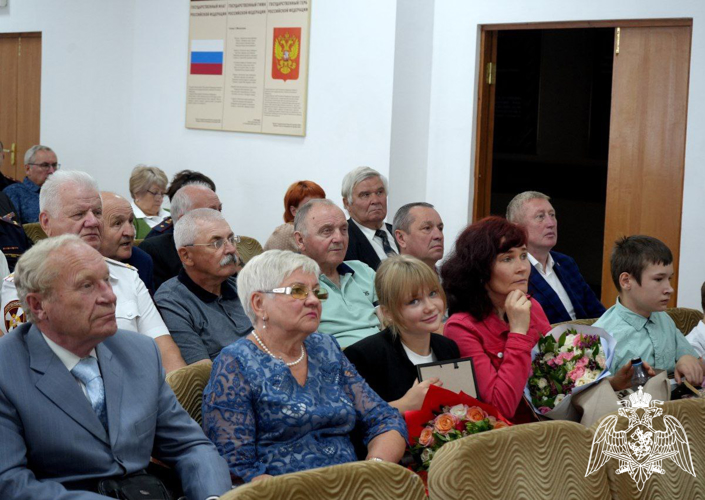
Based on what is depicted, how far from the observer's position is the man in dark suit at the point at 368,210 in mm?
5184

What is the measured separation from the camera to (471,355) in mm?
3146

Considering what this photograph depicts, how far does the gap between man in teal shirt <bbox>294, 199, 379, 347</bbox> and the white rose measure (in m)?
1.11

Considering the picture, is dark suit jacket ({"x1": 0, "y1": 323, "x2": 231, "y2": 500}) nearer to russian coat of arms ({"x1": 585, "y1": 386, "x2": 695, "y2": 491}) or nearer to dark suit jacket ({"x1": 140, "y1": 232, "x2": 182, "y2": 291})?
russian coat of arms ({"x1": 585, "y1": 386, "x2": 695, "y2": 491})

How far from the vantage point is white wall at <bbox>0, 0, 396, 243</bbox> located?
6703mm

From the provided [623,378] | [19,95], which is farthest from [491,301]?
[19,95]

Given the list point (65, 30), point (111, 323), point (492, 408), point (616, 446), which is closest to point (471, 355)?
point (492, 408)

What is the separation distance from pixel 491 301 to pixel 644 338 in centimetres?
79

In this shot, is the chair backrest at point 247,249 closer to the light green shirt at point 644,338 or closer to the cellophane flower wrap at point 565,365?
the light green shirt at point 644,338

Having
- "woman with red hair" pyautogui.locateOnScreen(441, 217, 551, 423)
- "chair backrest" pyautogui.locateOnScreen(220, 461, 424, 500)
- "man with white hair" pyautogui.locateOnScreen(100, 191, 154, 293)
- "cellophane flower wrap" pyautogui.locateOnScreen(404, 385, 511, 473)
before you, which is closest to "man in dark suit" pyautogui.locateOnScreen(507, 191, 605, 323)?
"woman with red hair" pyautogui.locateOnScreen(441, 217, 551, 423)

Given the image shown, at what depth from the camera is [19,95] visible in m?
8.94

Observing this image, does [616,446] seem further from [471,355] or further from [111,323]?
[111,323]

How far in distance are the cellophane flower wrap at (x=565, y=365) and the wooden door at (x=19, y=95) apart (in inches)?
279

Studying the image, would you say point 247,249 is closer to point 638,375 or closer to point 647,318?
point 647,318

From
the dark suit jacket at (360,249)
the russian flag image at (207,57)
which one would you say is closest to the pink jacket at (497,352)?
the dark suit jacket at (360,249)
